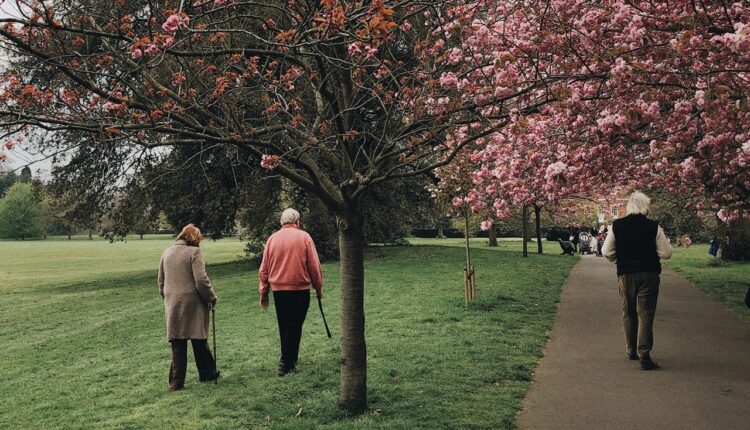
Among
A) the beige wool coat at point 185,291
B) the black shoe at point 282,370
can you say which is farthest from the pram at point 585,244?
the beige wool coat at point 185,291

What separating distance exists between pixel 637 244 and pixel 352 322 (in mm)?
3705

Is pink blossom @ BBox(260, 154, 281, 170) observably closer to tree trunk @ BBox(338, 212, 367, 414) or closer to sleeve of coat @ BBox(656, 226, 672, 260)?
tree trunk @ BBox(338, 212, 367, 414)

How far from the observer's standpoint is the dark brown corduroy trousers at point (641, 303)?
23.8ft

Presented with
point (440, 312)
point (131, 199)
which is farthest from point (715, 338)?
point (131, 199)

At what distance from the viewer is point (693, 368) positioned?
7.34 m

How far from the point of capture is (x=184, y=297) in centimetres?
705

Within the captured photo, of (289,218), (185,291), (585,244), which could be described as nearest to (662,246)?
(289,218)

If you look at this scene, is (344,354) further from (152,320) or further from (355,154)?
(152,320)

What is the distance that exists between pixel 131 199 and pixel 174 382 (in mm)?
18807

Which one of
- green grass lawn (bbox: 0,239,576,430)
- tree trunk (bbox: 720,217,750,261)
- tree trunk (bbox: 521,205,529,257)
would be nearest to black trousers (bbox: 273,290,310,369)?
green grass lawn (bbox: 0,239,576,430)

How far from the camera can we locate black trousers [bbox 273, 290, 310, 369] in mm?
7320

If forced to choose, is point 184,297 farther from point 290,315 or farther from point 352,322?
point 352,322

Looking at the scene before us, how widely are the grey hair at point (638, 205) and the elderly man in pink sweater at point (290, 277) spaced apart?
388 centimetres

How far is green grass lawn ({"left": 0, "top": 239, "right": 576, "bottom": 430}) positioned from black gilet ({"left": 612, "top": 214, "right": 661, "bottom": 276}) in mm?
1753
